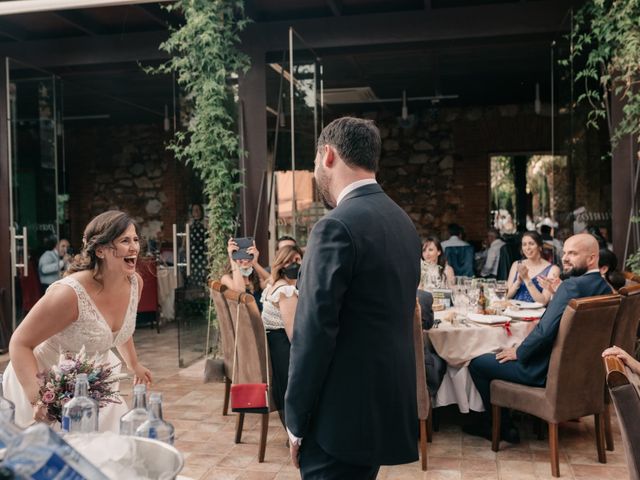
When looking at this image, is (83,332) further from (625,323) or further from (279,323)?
(625,323)

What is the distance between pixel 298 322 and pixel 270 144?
4923mm

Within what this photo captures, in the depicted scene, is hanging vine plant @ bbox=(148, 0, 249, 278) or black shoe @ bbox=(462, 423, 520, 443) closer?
black shoe @ bbox=(462, 423, 520, 443)

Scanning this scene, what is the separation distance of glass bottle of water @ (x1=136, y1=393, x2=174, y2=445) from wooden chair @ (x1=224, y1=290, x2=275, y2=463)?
242 cm

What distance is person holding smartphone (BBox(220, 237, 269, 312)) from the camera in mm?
5176

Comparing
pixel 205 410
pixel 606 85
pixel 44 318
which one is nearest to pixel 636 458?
pixel 44 318

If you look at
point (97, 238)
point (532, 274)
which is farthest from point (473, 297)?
point (97, 238)

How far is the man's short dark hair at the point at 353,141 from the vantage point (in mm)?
1767

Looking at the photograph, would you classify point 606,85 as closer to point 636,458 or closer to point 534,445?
point 534,445

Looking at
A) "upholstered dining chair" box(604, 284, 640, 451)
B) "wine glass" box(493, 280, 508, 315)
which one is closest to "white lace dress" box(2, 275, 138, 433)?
"upholstered dining chair" box(604, 284, 640, 451)

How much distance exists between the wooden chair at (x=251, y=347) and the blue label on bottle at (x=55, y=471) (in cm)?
295

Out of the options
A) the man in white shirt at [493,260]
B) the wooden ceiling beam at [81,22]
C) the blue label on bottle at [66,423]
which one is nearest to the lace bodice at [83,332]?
the blue label on bottle at [66,423]

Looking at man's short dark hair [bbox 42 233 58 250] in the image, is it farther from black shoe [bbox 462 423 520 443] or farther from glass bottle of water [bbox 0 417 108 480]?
glass bottle of water [bbox 0 417 108 480]

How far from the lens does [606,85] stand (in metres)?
5.76

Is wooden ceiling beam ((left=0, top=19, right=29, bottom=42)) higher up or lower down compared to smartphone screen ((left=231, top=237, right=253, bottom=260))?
higher up
